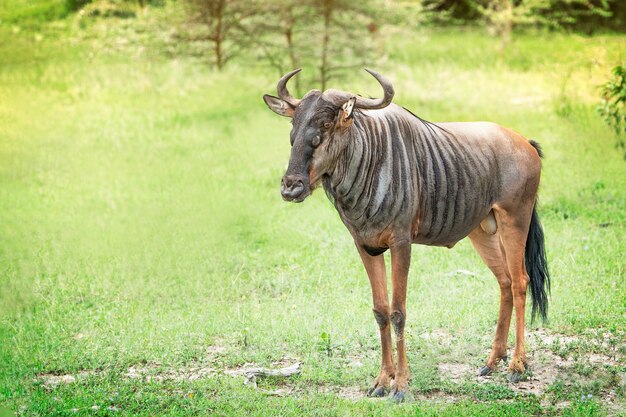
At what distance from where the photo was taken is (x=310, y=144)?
Answer: 619 centimetres

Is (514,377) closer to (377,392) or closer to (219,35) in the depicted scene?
(377,392)

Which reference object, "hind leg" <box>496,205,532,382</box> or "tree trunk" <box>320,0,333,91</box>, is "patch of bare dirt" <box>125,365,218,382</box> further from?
"tree trunk" <box>320,0,333,91</box>

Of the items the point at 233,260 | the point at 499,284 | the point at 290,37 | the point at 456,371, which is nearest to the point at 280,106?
the point at 499,284

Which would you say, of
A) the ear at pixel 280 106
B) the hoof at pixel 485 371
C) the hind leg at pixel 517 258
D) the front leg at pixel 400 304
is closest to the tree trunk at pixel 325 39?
the hind leg at pixel 517 258

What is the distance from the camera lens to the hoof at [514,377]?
23.1ft

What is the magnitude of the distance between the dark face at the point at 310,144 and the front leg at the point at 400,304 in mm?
785

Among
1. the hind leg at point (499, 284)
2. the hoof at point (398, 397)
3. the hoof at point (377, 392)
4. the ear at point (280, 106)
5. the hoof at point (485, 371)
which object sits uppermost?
the ear at point (280, 106)

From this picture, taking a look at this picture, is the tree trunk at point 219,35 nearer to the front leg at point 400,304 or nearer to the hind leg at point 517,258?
the hind leg at point 517,258

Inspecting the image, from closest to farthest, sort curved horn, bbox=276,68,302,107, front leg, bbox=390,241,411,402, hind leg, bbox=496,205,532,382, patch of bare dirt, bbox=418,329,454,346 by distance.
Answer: curved horn, bbox=276,68,302,107 → front leg, bbox=390,241,411,402 → hind leg, bbox=496,205,532,382 → patch of bare dirt, bbox=418,329,454,346

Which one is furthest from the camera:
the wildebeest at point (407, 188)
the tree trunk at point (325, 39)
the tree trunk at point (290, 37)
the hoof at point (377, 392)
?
the tree trunk at point (290, 37)

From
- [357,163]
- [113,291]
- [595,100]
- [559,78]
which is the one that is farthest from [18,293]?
[559,78]

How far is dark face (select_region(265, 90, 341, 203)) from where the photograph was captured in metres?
6.12

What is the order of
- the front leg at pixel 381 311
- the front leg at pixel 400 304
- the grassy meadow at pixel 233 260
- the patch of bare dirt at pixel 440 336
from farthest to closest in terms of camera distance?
1. the patch of bare dirt at pixel 440 336
2. the grassy meadow at pixel 233 260
3. the front leg at pixel 381 311
4. the front leg at pixel 400 304

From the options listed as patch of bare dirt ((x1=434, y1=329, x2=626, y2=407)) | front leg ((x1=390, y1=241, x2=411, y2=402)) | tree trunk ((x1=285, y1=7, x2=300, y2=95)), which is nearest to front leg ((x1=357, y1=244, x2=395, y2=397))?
front leg ((x1=390, y1=241, x2=411, y2=402))
